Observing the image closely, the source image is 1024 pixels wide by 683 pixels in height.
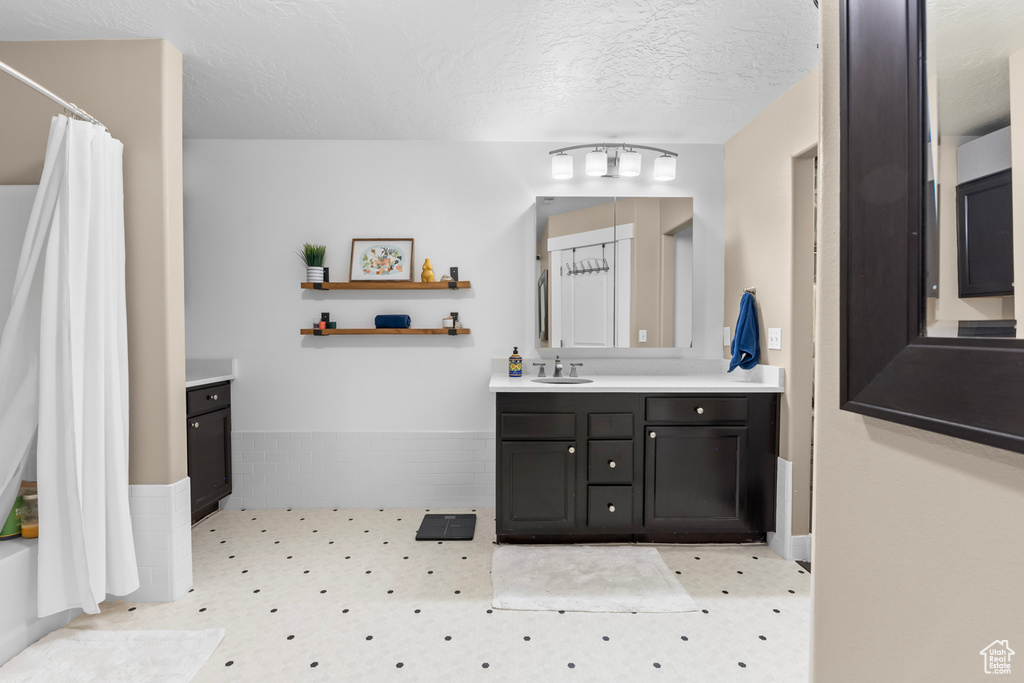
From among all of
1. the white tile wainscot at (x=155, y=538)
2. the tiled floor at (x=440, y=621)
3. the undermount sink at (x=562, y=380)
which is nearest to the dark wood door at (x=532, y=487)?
the tiled floor at (x=440, y=621)

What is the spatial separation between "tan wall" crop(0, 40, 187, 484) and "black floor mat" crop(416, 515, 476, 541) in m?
1.33

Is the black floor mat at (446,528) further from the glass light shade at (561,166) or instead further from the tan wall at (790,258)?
the glass light shade at (561,166)

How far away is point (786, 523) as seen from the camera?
2.62 meters

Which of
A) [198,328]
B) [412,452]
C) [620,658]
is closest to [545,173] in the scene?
[412,452]

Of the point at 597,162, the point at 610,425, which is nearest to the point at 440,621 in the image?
the point at 610,425

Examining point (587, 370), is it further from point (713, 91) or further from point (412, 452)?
point (713, 91)

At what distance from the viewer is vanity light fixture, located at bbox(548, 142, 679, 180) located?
3141 mm

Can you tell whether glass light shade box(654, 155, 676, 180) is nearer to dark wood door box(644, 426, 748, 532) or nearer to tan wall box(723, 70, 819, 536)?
tan wall box(723, 70, 819, 536)

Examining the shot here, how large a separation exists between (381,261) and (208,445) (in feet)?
5.04

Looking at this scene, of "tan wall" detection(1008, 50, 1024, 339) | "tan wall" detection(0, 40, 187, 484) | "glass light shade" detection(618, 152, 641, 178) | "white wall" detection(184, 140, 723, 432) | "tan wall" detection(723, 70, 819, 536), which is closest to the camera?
"tan wall" detection(1008, 50, 1024, 339)

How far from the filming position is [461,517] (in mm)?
3166

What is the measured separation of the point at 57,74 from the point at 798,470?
3971 millimetres

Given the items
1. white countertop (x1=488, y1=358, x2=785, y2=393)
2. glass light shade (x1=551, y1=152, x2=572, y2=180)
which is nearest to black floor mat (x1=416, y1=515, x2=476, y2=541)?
white countertop (x1=488, y1=358, x2=785, y2=393)

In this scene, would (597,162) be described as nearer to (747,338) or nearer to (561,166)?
(561,166)
